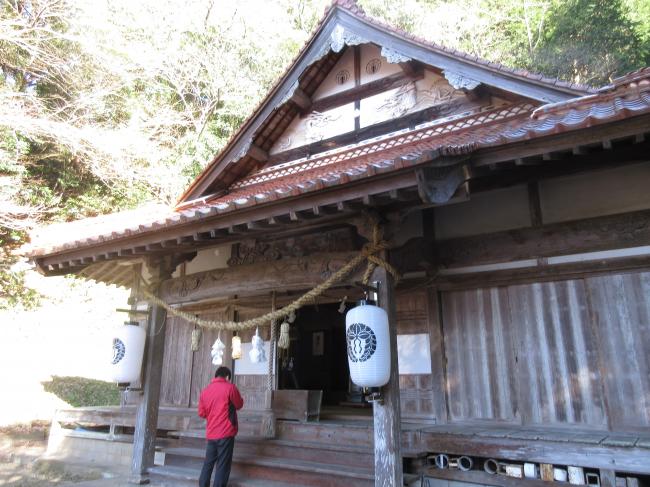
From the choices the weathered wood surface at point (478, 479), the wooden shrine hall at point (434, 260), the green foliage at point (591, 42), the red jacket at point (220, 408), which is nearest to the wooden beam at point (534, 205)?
the wooden shrine hall at point (434, 260)

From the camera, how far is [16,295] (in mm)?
15453

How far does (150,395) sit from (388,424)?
12.5ft

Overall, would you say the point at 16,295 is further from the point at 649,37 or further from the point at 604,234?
the point at 649,37

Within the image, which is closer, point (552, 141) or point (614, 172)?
point (552, 141)

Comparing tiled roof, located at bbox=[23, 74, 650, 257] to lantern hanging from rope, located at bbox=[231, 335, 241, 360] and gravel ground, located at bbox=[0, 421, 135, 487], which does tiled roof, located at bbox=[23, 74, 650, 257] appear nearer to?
lantern hanging from rope, located at bbox=[231, 335, 241, 360]

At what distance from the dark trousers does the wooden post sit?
2.15 m

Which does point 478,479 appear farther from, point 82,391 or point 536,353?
point 82,391

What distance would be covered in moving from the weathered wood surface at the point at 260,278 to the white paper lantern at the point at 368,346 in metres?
0.52

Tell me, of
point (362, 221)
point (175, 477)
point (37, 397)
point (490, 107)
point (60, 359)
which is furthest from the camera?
point (60, 359)

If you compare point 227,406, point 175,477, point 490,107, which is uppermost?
point 490,107

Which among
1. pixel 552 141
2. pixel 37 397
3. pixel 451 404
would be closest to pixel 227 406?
pixel 451 404

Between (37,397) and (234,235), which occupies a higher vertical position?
(234,235)

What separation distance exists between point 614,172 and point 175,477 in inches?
267

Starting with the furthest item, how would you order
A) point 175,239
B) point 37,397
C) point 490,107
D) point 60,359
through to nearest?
point 60,359 → point 37,397 → point 490,107 → point 175,239
